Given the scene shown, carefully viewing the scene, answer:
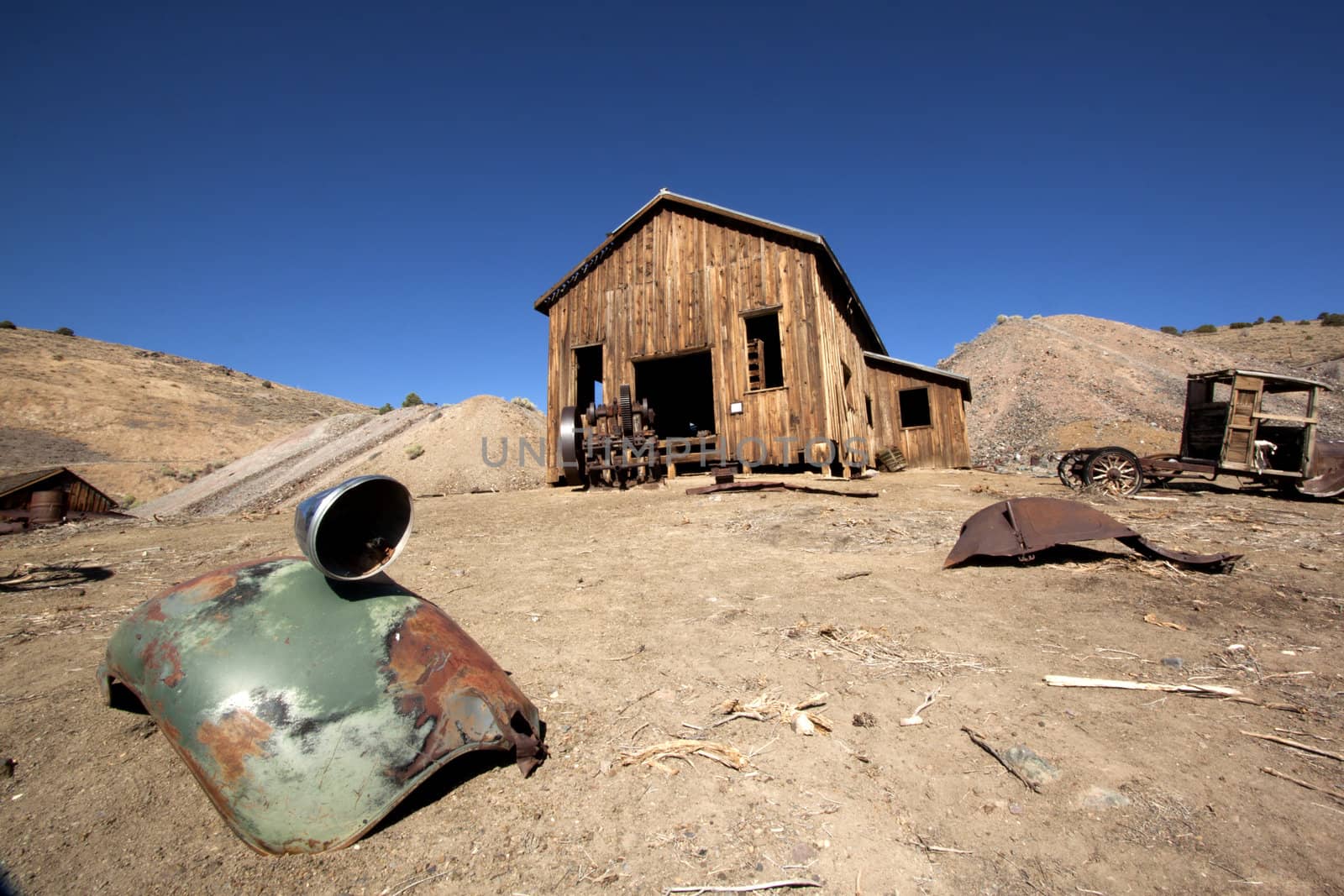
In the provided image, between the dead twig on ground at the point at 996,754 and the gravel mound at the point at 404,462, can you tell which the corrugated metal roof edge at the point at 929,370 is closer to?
the gravel mound at the point at 404,462

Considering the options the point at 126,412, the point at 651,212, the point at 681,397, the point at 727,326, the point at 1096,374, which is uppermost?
the point at 651,212

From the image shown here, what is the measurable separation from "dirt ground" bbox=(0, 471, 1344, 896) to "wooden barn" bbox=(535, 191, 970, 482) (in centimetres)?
767

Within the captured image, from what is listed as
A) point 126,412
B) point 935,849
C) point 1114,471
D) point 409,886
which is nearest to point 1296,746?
point 935,849

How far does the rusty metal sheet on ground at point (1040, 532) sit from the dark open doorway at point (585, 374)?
1131 cm

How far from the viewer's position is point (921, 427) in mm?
19094

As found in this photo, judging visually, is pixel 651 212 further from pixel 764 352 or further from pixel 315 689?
pixel 315 689

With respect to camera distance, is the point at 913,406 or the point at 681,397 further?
the point at 913,406

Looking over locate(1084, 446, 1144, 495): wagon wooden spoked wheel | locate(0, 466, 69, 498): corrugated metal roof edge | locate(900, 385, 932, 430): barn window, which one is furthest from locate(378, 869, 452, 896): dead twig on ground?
locate(900, 385, 932, 430): barn window

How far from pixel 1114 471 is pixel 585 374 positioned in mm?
13173

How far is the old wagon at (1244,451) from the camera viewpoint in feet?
30.8

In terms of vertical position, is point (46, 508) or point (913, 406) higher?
point (913, 406)

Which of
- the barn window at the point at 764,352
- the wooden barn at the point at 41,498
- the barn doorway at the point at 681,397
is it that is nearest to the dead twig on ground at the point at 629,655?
the barn window at the point at 764,352

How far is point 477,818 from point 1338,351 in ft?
178

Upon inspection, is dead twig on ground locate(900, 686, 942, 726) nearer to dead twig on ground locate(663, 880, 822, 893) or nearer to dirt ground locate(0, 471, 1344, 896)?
dirt ground locate(0, 471, 1344, 896)
